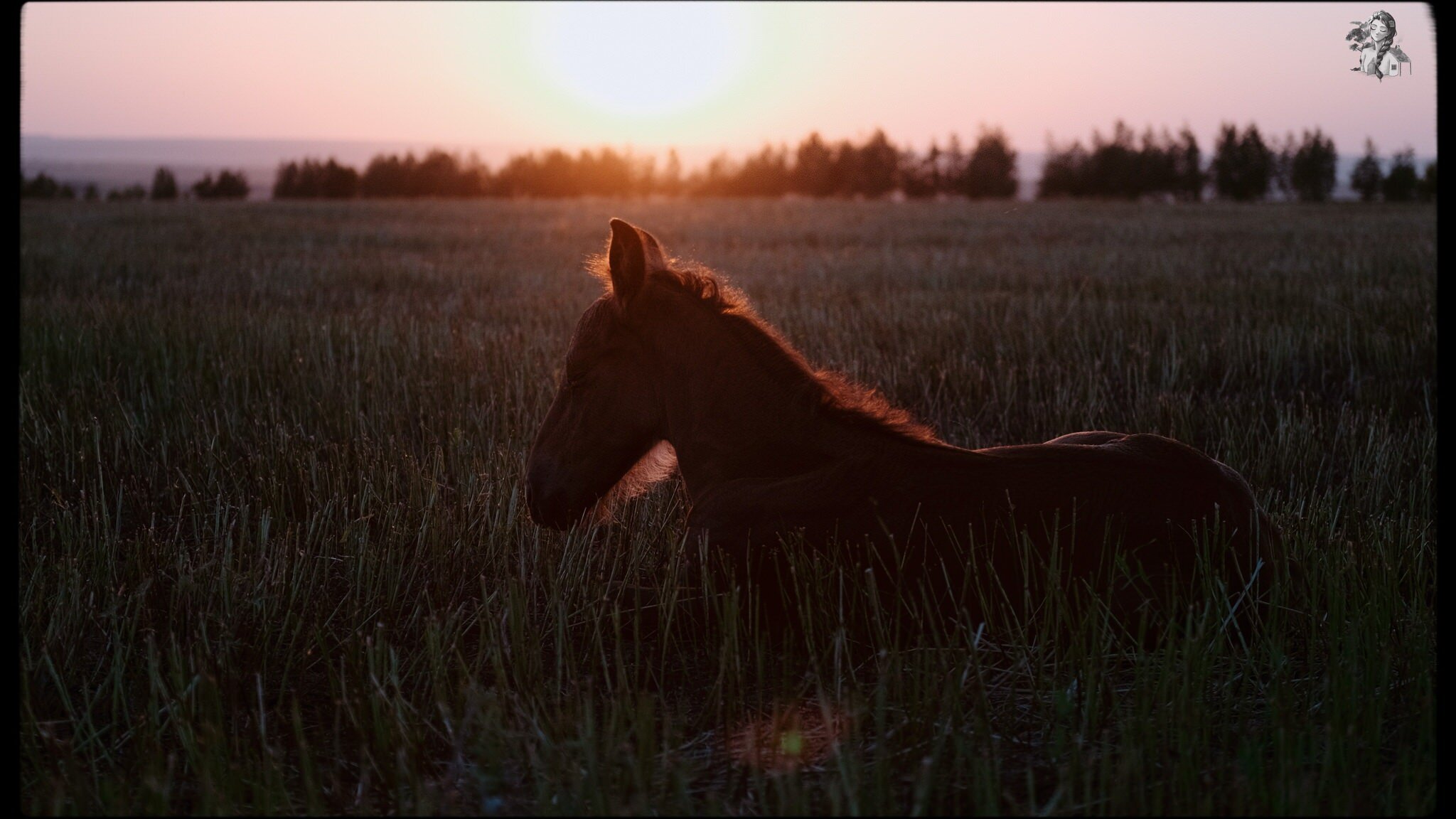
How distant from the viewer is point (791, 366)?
3123 mm

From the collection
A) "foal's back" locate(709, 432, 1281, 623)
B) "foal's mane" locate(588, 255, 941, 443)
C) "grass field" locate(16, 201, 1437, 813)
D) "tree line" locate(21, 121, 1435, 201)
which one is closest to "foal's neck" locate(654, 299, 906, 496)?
"foal's mane" locate(588, 255, 941, 443)

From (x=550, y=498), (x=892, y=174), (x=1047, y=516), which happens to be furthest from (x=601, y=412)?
(x=892, y=174)

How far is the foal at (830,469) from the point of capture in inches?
108

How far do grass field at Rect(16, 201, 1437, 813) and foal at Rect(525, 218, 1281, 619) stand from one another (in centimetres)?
20

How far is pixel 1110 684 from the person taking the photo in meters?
2.46

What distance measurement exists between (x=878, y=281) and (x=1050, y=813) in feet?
35.9

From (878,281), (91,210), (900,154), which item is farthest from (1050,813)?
(900,154)

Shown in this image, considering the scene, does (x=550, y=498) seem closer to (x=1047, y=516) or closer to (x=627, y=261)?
(x=627, y=261)

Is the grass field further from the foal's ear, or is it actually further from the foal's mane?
the foal's ear

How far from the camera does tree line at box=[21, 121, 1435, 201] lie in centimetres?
5212

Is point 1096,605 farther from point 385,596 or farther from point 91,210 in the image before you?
point 91,210

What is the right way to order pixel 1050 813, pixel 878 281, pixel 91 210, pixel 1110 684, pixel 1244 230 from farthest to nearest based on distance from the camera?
pixel 91 210 → pixel 1244 230 → pixel 878 281 → pixel 1110 684 → pixel 1050 813

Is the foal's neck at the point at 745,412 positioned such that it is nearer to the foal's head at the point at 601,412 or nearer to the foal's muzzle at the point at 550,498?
the foal's head at the point at 601,412

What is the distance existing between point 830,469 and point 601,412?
0.80 metres
